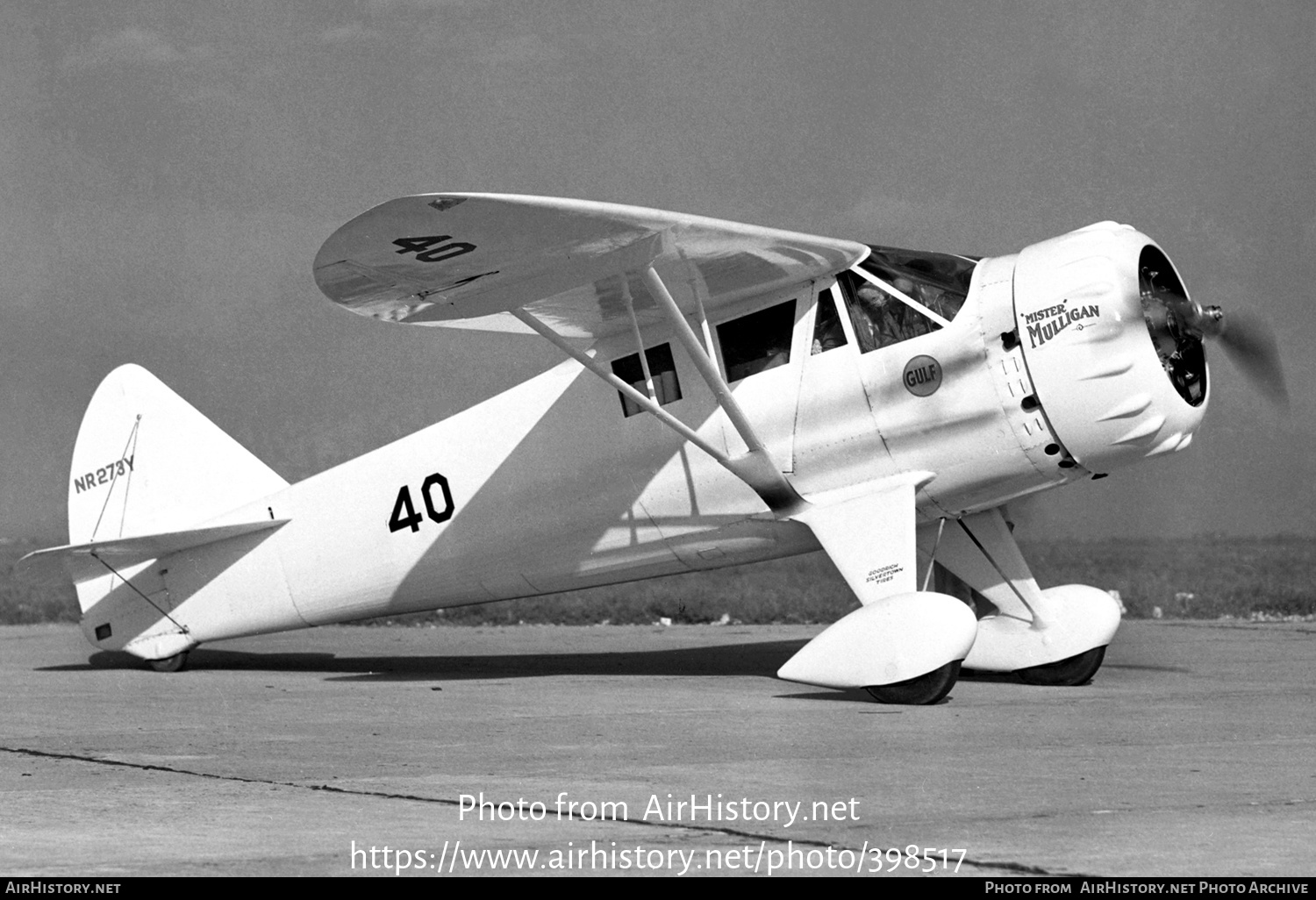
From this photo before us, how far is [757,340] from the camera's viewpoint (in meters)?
11.8

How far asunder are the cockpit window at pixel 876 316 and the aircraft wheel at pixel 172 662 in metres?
7.30

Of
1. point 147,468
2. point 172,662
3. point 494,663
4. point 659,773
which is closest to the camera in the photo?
point 659,773

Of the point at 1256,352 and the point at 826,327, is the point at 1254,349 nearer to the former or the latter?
the point at 1256,352

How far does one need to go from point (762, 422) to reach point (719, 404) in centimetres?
36

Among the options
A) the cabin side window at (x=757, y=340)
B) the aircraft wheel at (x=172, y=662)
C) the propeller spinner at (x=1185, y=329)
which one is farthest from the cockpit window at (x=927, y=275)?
the aircraft wheel at (x=172, y=662)

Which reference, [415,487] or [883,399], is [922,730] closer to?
[883,399]

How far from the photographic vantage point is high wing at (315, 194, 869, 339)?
9.67 meters

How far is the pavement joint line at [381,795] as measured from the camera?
4.82 m

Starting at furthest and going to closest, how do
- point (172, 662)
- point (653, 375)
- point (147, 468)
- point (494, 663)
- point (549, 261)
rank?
point (494, 663) < point (147, 468) < point (172, 662) < point (653, 375) < point (549, 261)

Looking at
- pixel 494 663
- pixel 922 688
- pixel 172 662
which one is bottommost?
pixel 922 688

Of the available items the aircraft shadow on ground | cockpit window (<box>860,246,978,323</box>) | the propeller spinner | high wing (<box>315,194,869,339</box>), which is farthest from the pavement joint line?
the propeller spinner

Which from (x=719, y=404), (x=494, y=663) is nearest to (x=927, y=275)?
(x=719, y=404)
